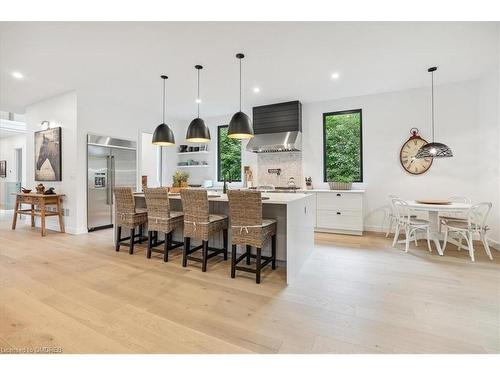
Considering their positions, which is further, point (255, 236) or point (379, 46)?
point (379, 46)

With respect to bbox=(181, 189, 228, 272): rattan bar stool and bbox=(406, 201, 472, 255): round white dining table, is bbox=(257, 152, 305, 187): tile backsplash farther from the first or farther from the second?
bbox=(181, 189, 228, 272): rattan bar stool

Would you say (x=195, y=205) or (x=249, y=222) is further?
(x=195, y=205)

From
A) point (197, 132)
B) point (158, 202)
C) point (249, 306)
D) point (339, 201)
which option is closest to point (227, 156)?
point (197, 132)

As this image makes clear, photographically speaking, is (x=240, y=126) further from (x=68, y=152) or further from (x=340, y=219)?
(x=68, y=152)

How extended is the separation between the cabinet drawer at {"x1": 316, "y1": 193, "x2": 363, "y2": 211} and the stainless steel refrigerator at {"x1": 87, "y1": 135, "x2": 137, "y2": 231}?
14.1 ft

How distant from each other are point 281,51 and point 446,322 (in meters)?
3.25

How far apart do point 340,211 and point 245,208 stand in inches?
111

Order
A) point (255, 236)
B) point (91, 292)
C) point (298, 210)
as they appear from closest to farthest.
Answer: point (91, 292)
point (255, 236)
point (298, 210)

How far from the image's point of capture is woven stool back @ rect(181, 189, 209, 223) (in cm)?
274

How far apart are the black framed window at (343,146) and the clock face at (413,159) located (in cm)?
76

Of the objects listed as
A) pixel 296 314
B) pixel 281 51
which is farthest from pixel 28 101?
pixel 296 314

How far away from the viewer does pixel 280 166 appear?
18.7 feet
